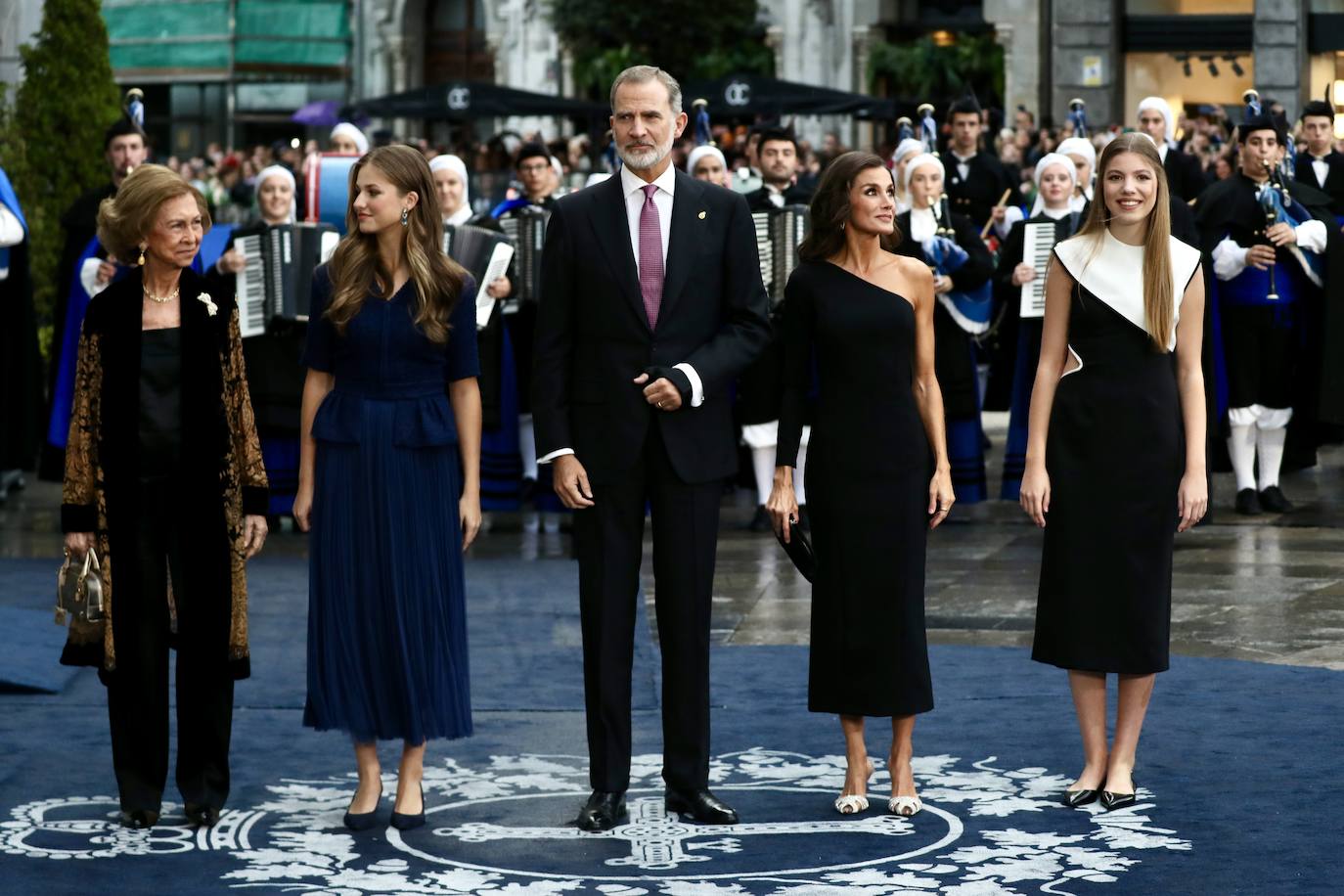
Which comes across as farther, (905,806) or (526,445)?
(526,445)

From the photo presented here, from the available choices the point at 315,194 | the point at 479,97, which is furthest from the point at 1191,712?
the point at 479,97

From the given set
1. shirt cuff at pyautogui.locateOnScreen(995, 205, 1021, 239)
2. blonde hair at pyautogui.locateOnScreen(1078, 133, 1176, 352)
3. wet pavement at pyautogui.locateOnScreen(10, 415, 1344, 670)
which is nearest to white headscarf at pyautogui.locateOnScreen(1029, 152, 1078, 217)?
shirt cuff at pyautogui.locateOnScreen(995, 205, 1021, 239)

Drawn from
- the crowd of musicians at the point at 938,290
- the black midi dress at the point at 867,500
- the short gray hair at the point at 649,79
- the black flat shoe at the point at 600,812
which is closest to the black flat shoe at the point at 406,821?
the black flat shoe at the point at 600,812

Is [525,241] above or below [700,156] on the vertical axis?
A: below

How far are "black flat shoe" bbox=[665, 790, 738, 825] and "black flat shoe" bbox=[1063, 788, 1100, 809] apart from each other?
0.90 metres

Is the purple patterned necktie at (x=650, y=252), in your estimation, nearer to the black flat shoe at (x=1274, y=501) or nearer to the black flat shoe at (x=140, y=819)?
the black flat shoe at (x=140, y=819)

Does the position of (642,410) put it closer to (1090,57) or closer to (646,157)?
(646,157)

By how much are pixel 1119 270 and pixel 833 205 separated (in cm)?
80

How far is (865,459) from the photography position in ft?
22.2

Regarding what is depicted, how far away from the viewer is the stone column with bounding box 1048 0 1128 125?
34750 millimetres

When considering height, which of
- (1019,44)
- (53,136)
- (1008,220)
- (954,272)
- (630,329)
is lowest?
(630,329)

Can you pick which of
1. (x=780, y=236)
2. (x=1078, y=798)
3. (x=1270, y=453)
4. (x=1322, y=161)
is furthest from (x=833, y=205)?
(x=1322, y=161)

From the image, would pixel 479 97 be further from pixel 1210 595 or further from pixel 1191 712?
pixel 1191 712

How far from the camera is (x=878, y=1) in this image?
131ft
